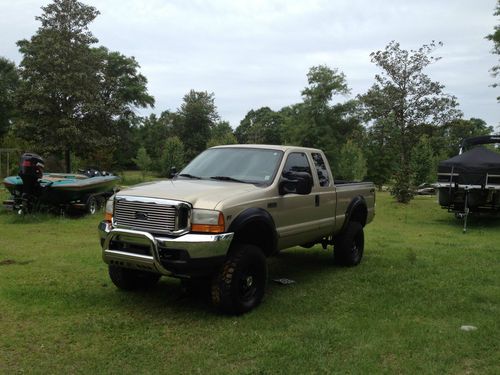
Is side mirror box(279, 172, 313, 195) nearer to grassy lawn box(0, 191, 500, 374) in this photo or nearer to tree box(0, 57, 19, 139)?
grassy lawn box(0, 191, 500, 374)

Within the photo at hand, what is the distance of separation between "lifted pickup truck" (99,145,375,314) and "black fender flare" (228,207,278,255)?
12mm

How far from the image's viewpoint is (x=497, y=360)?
4438 millimetres

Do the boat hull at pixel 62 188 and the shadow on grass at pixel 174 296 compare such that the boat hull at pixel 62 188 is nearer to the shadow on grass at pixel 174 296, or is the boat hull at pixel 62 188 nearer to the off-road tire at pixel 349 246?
the shadow on grass at pixel 174 296

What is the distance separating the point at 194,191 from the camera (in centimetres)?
549

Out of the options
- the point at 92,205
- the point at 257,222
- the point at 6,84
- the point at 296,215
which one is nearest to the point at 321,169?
the point at 296,215

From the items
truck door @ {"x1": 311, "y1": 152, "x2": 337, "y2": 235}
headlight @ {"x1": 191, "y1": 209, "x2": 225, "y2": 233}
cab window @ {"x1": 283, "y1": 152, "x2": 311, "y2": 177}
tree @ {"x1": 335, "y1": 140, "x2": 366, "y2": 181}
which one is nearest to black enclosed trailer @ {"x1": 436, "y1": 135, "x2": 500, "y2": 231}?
truck door @ {"x1": 311, "y1": 152, "x2": 337, "y2": 235}

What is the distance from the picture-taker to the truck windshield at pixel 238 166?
636 cm

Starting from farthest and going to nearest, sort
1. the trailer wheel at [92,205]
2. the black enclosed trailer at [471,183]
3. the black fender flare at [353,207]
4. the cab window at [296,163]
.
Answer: the trailer wheel at [92,205] → the black enclosed trailer at [471,183] → the black fender flare at [353,207] → the cab window at [296,163]

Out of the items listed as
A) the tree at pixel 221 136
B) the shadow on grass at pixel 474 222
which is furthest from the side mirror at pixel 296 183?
the tree at pixel 221 136

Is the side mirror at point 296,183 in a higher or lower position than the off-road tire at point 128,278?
higher

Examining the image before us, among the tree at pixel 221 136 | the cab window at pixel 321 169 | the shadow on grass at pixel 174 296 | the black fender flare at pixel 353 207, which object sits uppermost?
the tree at pixel 221 136

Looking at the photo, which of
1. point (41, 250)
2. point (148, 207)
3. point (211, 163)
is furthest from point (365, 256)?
point (41, 250)

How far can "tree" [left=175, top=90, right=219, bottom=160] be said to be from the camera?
62688 mm

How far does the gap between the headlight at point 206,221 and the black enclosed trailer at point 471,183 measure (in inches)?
437
